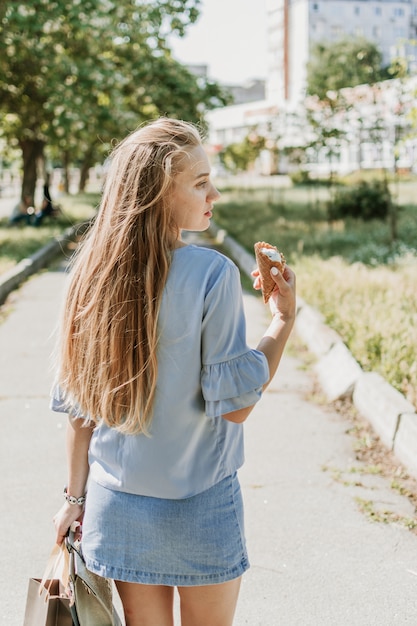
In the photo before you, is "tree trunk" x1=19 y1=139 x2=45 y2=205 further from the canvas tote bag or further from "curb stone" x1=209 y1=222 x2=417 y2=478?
the canvas tote bag

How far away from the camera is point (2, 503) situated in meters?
4.48

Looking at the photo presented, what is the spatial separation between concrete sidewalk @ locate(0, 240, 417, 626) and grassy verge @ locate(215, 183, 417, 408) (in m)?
0.67

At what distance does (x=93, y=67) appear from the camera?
1780 cm

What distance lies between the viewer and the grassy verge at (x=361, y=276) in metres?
6.60

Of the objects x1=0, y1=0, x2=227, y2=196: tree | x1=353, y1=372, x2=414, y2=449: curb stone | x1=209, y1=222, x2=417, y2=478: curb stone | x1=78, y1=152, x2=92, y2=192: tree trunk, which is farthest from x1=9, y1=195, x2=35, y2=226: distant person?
x1=78, y1=152, x2=92, y2=192: tree trunk

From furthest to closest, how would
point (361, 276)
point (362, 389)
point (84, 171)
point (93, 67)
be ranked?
1. point (84, 171)
2. point (93, 67)
3. point (361, 276)
4. point (362, 389)

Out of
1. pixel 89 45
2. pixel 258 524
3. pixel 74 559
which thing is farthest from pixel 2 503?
pixel 89 45

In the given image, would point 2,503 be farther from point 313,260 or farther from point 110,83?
point 110,83

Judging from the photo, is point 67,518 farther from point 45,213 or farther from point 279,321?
point 45,213

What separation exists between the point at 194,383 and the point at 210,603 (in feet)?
1.89

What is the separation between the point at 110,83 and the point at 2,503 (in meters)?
15.1

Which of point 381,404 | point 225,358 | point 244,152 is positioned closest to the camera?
point 225,358

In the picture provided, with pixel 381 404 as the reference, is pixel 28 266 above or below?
below

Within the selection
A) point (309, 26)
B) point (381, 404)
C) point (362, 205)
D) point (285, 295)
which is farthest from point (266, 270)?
point (309, 26)
